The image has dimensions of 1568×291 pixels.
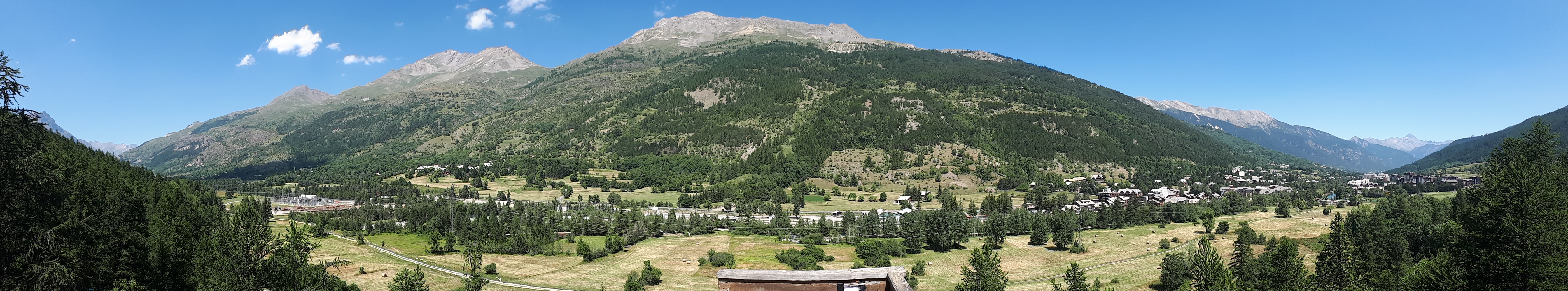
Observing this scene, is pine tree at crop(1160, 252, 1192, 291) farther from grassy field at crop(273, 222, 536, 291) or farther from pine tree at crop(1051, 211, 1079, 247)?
grassy field at crop(273, 222, 536, 291)

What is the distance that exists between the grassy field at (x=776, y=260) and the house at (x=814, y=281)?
39.3 meters

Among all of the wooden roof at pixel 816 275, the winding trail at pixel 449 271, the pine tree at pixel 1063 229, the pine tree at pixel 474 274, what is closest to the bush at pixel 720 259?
the winding trail at pixel 449 271

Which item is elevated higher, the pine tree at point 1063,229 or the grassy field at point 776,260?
the pine tree at point 1063,229

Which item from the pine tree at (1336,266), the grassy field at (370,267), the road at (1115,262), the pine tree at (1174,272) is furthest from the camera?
the road at (1115,262)

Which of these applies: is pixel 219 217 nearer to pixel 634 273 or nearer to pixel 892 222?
pixel 634 273

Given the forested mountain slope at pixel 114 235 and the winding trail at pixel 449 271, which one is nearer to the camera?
the forested mountain slope at pixel 114 235

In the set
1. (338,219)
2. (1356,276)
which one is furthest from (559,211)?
(1356,276)

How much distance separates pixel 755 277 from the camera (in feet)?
56.4

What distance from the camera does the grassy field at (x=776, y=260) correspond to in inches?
2282

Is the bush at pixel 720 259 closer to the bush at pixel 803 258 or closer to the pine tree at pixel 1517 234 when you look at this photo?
the bush at pixel 803 258

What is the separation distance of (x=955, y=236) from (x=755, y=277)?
216 ft

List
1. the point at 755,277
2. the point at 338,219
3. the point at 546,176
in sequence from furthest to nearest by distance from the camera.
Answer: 1. the point at 546,176
2. the point at 338,219
3. the point at 755,277

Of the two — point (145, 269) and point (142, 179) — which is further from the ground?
point (142, 179)

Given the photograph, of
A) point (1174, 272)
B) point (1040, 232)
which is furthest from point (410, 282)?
point (1040, 232)
